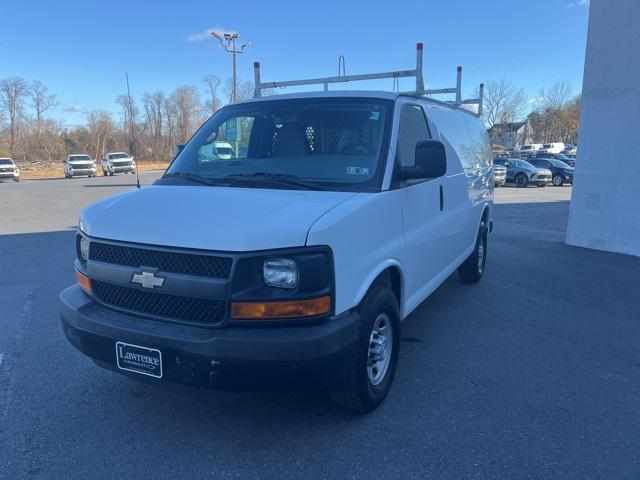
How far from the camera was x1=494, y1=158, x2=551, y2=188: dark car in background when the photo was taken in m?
26.4

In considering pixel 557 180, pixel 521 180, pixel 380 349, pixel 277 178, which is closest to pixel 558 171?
pixel 557 180

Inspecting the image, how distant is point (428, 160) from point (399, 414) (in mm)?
1780

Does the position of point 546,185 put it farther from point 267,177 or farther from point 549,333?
point 267,177

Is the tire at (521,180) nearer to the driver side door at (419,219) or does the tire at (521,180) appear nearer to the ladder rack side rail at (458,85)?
the ladder rack side rail at (458,85)

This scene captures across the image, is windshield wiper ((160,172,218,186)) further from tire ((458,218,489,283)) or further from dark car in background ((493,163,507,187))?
dark car in background ((493,163,507,187))

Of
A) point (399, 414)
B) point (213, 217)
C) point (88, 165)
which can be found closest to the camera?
point (213, 217)

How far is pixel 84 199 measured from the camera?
1875cm

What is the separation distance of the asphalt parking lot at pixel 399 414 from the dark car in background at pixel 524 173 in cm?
2251

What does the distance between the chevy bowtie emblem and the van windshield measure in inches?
36.5

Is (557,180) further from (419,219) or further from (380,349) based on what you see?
(380,349)

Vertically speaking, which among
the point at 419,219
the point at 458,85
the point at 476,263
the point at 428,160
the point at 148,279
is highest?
the point at 458,85

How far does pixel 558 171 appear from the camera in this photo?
1106 inches

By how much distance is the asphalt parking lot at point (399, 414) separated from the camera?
283 cm

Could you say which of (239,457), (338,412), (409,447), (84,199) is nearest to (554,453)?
(409,447)
